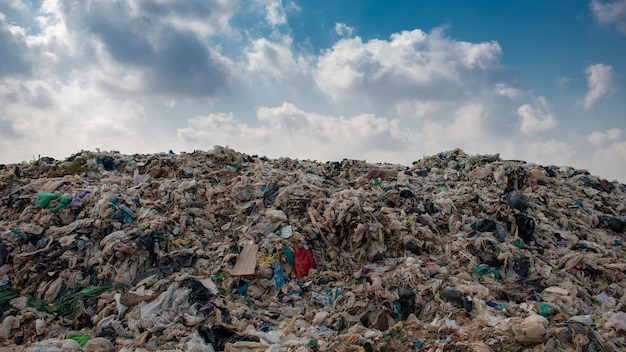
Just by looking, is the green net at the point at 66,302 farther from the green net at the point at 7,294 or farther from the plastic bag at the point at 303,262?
the plastic bag at the point at 303,262

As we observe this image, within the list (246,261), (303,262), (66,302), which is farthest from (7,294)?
(303,262)

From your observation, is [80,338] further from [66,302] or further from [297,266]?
[297,266]

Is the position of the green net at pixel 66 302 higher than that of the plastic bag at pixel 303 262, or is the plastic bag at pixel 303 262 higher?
the plastic bag at pixel 303 262

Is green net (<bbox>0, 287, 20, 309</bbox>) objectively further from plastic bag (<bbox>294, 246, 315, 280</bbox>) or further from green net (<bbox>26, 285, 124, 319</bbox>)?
plastic bag (<bbox>294, 246, 315, 280</bbox>)

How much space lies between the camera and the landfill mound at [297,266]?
4.65m

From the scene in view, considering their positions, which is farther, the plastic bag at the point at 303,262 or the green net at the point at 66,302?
the plastic bag at the point at 303,262

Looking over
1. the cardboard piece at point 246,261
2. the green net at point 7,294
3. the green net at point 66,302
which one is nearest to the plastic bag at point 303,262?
the cardboard piece at point 246,261

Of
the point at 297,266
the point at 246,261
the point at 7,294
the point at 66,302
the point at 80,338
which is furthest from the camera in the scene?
the point at 297,266

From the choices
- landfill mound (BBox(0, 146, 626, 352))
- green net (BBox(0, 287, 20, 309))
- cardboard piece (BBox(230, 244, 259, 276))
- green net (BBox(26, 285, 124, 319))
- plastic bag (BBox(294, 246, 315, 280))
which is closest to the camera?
landfill mound (BBox(0, 146, 626, 352))

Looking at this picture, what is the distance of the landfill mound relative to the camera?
4.65 m

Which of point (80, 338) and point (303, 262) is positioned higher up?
point (303, 262)

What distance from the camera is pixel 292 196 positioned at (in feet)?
26.9

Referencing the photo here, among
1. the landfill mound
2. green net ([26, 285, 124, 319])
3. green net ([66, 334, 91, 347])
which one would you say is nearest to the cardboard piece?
the landfill mound

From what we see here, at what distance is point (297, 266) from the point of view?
22.1 ft
